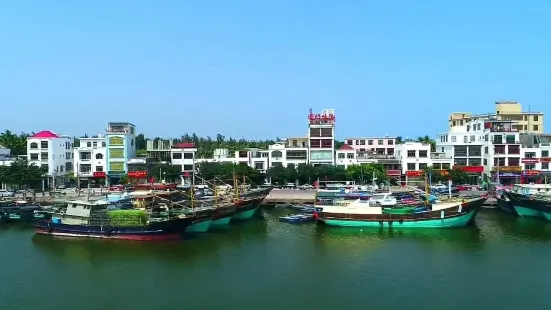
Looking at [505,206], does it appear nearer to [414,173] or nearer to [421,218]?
[421,218]

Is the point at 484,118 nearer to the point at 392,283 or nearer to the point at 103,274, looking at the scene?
the point at 392,283

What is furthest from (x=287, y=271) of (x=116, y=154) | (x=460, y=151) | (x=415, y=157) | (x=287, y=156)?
(x=460, y=151)

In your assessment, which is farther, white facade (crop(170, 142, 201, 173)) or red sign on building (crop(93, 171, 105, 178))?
white facade (crop(170, 142, 201, 173))

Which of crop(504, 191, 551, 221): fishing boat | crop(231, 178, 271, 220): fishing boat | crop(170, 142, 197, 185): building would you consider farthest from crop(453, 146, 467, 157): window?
crop(170, 142, 197, 185): building

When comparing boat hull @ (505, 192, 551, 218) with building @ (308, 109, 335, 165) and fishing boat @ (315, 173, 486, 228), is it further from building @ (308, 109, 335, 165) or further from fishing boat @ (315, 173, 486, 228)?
building @ (308, 109, 335, 165)

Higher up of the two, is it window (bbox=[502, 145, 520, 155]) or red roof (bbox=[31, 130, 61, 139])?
red roof (bbox=[31, 130, 61, 139])

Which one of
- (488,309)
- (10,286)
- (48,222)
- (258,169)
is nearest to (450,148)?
(258,169)
